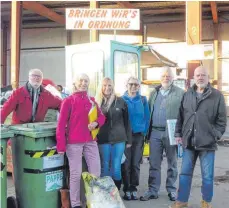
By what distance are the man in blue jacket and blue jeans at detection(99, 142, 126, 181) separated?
263 mm

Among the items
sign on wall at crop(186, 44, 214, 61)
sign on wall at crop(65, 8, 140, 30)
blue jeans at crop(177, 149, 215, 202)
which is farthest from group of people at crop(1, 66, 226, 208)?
sign on wall at crop(186, 44, 214, 61)

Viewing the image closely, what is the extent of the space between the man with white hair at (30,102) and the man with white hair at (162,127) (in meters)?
1.28

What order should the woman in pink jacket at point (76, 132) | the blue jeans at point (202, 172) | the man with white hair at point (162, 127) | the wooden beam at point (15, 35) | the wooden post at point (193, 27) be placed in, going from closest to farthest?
1. the woman in pink jacket at point (76, 132)
2. the blue jeans at point (202, 172)
3. the man with white hair at point (162, 127)
4. the wooden post at point (193, 27)
5. the wooden beam at point (15, 35)

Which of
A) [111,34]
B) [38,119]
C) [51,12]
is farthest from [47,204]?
[111,34]

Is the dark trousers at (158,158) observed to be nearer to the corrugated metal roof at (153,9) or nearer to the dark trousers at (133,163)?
the dark trousers at (133,163)

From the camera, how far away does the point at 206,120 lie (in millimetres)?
4168

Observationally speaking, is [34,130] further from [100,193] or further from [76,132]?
[100,193]

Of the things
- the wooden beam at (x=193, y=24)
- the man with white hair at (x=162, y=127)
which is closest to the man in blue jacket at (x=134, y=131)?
the man with white hair at (x=162, y=127)

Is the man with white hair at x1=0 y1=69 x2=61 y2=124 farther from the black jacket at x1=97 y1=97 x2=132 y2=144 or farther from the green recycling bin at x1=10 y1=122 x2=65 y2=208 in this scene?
the black jacket at x1=97 y1=97 x2=132 y2=144

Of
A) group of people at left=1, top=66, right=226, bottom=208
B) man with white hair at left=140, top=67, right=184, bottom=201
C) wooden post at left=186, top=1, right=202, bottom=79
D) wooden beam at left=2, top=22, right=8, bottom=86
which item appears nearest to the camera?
group of people at left=1, top=66, right=226, bottom=208

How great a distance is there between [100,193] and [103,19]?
13.7 ft

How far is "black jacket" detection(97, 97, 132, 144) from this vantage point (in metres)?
4.59

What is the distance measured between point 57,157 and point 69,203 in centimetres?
53

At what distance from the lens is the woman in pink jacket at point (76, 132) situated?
402 centimetres
